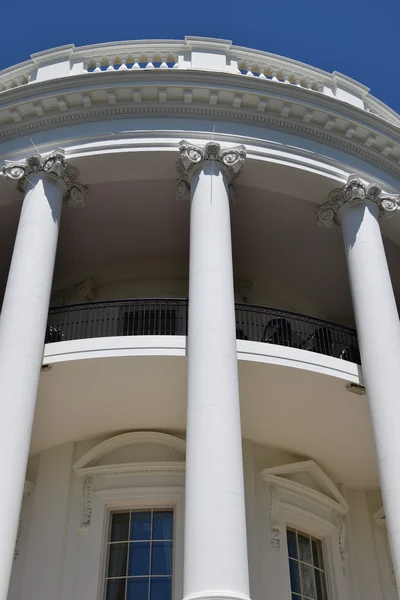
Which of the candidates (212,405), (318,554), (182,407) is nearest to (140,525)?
(182,407)

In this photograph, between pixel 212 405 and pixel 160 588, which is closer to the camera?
pixel 212 405

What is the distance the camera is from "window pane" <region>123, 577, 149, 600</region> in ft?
38.0

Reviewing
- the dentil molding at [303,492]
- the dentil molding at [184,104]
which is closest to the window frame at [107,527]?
the dentil molding at [303,492]

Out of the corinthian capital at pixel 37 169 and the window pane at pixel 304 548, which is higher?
the corinthian capital at pixel 37 169

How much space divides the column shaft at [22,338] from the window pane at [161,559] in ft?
12.7

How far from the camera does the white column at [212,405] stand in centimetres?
784

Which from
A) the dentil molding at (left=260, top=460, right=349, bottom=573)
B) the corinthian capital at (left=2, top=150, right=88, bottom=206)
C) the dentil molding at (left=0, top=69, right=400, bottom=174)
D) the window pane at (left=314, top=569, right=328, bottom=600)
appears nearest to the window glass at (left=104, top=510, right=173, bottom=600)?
the dentil molding at (left=260, top=460, right=349, bottom=573)

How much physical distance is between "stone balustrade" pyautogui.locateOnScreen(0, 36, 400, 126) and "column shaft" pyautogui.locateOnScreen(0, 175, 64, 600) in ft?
10.8

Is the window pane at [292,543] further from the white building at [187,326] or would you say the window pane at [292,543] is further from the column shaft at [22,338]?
the column shaft at [22,338]

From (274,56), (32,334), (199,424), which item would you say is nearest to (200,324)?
(199,424)

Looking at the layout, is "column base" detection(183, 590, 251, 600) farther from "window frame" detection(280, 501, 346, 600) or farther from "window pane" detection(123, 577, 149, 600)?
"window frame" detection(280, 501, 346, 600)

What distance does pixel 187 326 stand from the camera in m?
11.9

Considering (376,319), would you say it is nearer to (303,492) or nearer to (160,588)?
(303,492)

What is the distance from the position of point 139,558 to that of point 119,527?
0.70m
